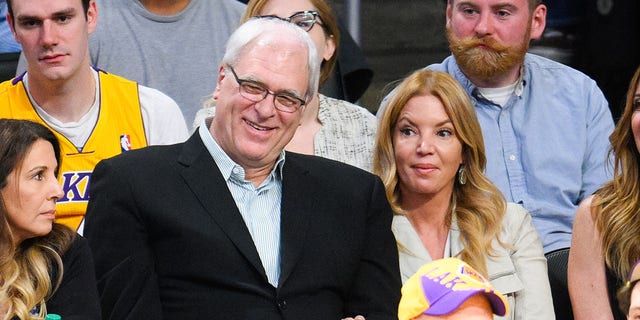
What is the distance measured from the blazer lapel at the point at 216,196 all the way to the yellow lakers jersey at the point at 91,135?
2.02ft

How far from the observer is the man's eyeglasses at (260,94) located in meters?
3.74

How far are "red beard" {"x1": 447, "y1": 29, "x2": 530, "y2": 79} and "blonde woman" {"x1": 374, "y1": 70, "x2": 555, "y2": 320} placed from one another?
0.52 metres

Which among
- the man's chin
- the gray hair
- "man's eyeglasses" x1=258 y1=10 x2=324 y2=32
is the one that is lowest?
the man's chin

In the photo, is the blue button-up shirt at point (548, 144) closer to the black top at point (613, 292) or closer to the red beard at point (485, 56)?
the red beard at point (485, 56)

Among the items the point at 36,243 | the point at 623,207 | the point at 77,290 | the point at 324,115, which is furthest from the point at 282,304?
the point at 324,115

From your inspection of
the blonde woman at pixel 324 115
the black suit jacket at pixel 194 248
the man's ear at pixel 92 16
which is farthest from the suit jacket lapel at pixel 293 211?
the man's ear at pixel 92 16

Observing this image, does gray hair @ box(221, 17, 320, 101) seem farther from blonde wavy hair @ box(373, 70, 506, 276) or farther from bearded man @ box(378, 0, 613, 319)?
bearded man @ box(378, 0, 613, 319)

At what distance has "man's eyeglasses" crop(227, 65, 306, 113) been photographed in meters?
3.74

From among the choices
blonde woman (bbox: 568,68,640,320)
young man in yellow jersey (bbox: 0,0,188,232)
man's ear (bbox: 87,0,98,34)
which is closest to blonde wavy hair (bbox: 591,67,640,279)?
blonde woman (bbox: 568,68,640,320)

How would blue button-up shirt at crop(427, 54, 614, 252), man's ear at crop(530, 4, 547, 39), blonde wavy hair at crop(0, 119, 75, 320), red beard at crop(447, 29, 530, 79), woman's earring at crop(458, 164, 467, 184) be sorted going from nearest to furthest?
blonde wavy hair at crop(0, 119, 75, 320) < woman's earring at crop(458, 164, 467, 184) < blue button-up shirt at crop(427, 54, 614, 252) < red beard at crop(447, 29, 530, 79) < man's ear at crop(530, 4, 547, 39)

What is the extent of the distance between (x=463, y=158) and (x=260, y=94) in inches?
39.6

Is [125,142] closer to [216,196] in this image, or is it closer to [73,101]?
[73,101]

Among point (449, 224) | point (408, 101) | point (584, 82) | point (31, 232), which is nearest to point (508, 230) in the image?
point (449, 224)

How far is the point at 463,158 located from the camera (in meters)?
4.46
